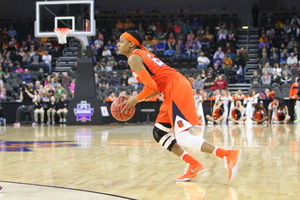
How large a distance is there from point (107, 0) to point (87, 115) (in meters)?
14.4

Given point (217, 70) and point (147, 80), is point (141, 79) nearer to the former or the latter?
point (147, 80)

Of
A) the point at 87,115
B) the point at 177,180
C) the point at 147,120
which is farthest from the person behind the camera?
the point at 147,120

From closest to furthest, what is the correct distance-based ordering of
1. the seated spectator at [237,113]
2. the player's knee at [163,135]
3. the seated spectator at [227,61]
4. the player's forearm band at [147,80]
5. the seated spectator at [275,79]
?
the player's forearm band at [147,80]
the player's knee at [163,135]
the seated spectator at [237,113]
the seated spectator at [275,79]
the seated spectator at [227,61]

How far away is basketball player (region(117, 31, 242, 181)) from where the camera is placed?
14.9 ft

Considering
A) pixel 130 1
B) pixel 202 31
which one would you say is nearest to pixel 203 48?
pixel 202 31

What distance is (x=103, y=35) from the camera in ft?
84.7

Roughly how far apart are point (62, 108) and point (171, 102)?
48.2 feet

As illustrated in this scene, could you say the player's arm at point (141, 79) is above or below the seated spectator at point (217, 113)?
above

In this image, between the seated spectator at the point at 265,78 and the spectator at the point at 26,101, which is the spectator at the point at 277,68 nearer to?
the seated spectator at the point at 265,78

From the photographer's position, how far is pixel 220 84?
19250 millimetres

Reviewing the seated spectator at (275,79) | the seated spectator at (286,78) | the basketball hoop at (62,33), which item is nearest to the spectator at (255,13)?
the seated spectator at (275,79)

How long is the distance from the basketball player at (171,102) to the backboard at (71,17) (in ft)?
39.2

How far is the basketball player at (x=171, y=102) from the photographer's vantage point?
179 inches

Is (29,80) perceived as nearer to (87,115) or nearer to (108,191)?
(87,115)
